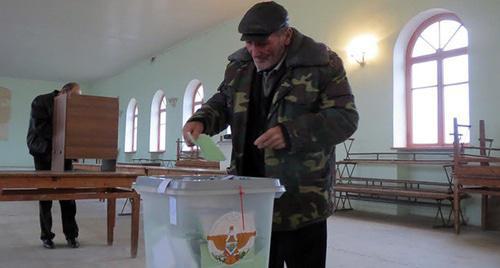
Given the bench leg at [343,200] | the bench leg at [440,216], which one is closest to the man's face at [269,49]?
the bench leg at [440,216]

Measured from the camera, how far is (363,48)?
22.1 ft

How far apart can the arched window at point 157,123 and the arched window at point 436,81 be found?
26.8ft

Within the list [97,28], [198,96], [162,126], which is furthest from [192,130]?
[162,126]

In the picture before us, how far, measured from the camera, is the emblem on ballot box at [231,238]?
1.02 m

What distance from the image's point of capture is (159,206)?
3.59ft

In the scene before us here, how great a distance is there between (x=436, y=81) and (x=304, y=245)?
536cm

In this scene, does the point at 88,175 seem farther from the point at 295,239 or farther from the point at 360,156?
the point at 360,156

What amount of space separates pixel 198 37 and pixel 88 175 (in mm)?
8365

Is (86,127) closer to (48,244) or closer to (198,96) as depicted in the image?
(48,244)

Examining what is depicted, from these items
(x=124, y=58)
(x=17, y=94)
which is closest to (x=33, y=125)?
(x=124, y=58)

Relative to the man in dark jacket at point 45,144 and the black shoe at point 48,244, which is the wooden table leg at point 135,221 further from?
the black shoe at point 48,244

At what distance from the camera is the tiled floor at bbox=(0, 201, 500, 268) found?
3.35 meters

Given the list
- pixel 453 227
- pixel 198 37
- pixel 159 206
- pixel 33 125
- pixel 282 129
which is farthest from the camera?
pixel 198 37

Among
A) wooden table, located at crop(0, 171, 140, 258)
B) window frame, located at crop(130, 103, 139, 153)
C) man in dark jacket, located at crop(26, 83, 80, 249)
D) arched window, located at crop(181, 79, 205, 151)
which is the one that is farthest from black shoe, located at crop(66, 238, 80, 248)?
window frame, located at crop(130, 103, 139, 153)
